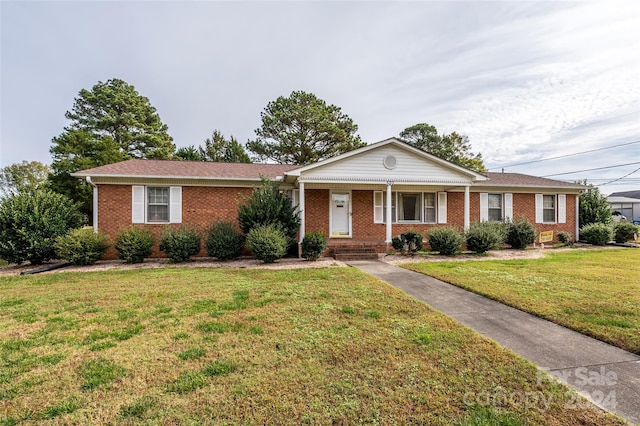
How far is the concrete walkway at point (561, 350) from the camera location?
247 centimetres

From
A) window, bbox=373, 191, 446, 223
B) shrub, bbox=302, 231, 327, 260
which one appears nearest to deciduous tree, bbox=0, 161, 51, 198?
shrub, bbox=302, 231, 327, 260

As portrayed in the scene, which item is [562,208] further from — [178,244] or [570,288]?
[178,244]

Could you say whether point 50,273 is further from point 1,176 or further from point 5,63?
point 1,176

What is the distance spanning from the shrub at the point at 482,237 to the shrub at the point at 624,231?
27.4 feet

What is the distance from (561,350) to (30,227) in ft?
44.7

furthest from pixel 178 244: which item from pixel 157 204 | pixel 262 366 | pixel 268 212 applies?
pixel 262 366

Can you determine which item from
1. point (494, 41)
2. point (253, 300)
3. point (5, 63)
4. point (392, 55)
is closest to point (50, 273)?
point (253, 300)

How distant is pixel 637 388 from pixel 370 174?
9.83 meters

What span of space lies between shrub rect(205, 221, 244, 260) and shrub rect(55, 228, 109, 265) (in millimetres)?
3605

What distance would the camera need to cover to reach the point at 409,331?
12.4 ft

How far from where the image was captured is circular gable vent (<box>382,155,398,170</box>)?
11.9 meters

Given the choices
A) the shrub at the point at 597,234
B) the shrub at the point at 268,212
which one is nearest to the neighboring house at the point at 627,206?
the shrub at the point at 597,234

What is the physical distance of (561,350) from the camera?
10.7 feet

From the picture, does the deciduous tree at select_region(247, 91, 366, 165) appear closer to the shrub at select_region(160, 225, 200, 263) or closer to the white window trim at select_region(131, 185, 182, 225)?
Result: the white window trim at select_region(131, 185, 182, 225)
